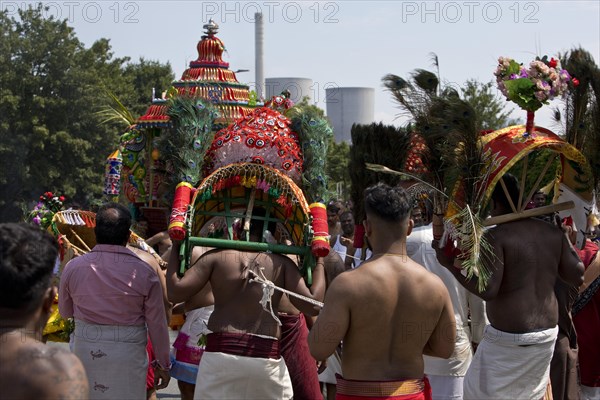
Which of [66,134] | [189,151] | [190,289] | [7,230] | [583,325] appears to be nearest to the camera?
[7,230]

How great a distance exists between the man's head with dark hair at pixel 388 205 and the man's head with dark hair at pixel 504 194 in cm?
144

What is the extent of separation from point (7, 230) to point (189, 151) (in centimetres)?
291

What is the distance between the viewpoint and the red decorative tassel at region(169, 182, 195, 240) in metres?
5.68

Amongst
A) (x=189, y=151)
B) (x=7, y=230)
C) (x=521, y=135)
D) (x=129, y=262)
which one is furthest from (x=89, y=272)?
(x=521, y=135)

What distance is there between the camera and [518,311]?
19.0 feet

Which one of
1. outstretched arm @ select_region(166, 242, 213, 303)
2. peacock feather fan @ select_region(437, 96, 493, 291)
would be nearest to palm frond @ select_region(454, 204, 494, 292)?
peacock feather fan @ select_region(437, 96, 493, 291)

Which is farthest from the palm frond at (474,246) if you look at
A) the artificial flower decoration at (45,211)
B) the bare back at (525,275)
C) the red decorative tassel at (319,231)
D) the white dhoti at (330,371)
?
the artificial flower decoration at (45,211)

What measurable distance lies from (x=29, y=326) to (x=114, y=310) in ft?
8.12

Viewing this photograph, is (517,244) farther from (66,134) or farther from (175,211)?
(66,134)

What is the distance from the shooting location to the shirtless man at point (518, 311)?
5.77 meters

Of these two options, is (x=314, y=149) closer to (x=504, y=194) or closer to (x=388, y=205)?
(x=504, y=194)

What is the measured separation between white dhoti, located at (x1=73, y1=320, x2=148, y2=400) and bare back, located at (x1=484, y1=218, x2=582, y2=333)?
7.63ft

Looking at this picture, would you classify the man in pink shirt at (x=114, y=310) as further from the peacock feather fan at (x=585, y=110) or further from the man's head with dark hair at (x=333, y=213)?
the man's head with dark hair at (x=333, y=213)

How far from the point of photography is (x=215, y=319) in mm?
5613
